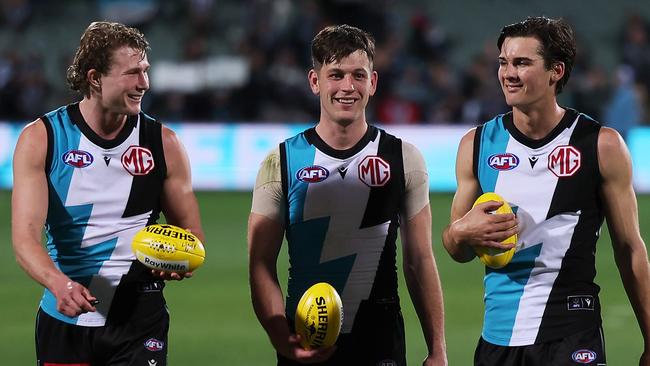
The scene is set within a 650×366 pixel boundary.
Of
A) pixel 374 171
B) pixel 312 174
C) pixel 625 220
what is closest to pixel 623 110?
pixel 625 220

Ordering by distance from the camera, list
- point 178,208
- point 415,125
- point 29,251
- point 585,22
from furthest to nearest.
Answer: point 585,22 → point 415,125 → point 178,208 → point 29,251

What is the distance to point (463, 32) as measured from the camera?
938 inches

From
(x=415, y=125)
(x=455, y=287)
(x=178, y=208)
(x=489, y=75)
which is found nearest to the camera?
(x=178, y=208)

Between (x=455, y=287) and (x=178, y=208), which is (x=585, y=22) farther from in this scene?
(x=178, y=208)

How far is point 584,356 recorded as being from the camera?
4957 mm

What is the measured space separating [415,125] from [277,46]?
416cm

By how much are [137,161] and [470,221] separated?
5.24 ft

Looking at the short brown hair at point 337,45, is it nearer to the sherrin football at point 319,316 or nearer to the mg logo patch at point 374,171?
the mg logo patch at point 374,171

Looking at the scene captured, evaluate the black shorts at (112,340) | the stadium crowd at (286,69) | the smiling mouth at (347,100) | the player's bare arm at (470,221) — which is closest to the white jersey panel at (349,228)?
the smiling mouth at (347,100)

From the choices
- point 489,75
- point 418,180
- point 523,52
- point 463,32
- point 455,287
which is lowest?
point 455,287

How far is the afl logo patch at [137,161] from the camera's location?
5316 mm

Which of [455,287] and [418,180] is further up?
[418,180]

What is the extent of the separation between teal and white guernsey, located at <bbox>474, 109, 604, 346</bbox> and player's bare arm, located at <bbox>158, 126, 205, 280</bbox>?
1389 mm

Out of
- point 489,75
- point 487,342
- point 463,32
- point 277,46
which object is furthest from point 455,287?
point 463,32
